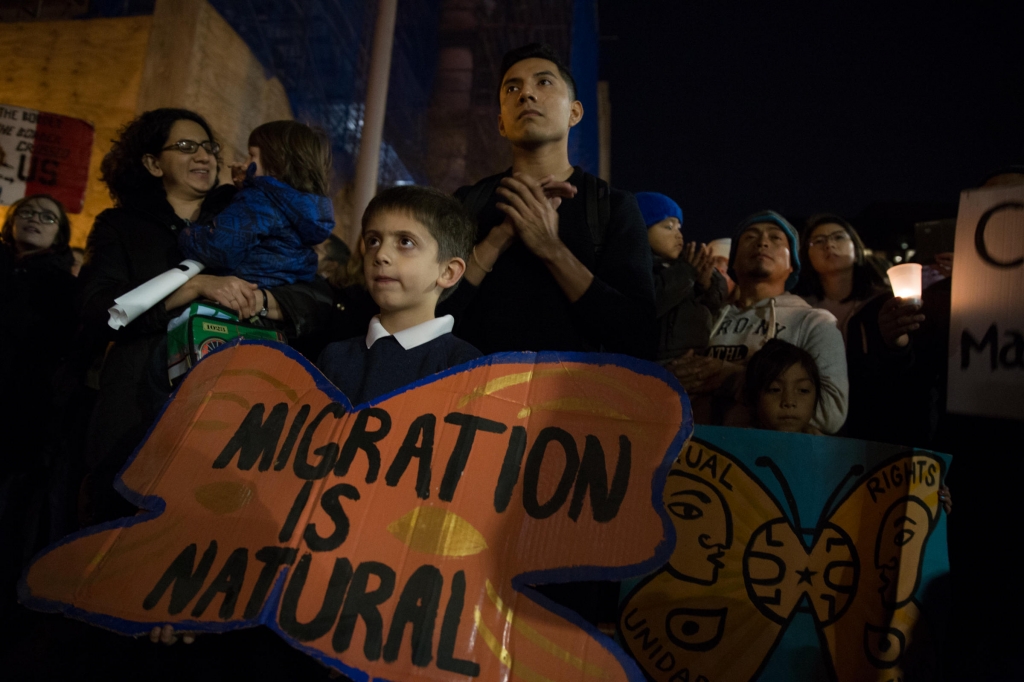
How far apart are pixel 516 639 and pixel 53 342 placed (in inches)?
109

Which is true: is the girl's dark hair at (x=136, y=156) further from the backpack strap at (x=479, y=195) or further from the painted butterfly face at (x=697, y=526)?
the painted butterfly face at (x=697, y=526)

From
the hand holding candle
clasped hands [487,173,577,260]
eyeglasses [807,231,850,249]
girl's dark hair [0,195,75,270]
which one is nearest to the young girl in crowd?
the hand holding candle

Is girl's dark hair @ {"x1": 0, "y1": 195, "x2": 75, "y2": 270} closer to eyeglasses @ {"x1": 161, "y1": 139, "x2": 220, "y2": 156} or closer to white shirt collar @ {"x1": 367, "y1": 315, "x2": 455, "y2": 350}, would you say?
eyeglasses @ {"x1": 161, "y1": 139, "x2": 220, "y2": 156}

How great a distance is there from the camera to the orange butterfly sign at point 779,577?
172 centimetres

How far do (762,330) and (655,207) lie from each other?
1089mm

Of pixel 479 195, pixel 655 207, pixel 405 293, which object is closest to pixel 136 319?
pixel 405 293

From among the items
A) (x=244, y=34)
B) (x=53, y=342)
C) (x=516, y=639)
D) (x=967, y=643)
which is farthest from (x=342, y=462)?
(x=244, y=34)

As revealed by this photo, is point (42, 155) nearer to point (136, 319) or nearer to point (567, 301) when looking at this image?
point (136, 319)

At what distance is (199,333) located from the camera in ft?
5.99

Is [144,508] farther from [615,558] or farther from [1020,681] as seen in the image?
[1020,681]

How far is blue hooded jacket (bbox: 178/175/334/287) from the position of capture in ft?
6.72

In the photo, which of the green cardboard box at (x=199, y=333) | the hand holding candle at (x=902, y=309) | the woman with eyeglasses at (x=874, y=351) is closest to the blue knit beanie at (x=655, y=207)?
the woman with eyeglasses at (x=874, y=351)

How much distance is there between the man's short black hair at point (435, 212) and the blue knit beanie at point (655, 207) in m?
1.77

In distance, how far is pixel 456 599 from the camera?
4.09ft
